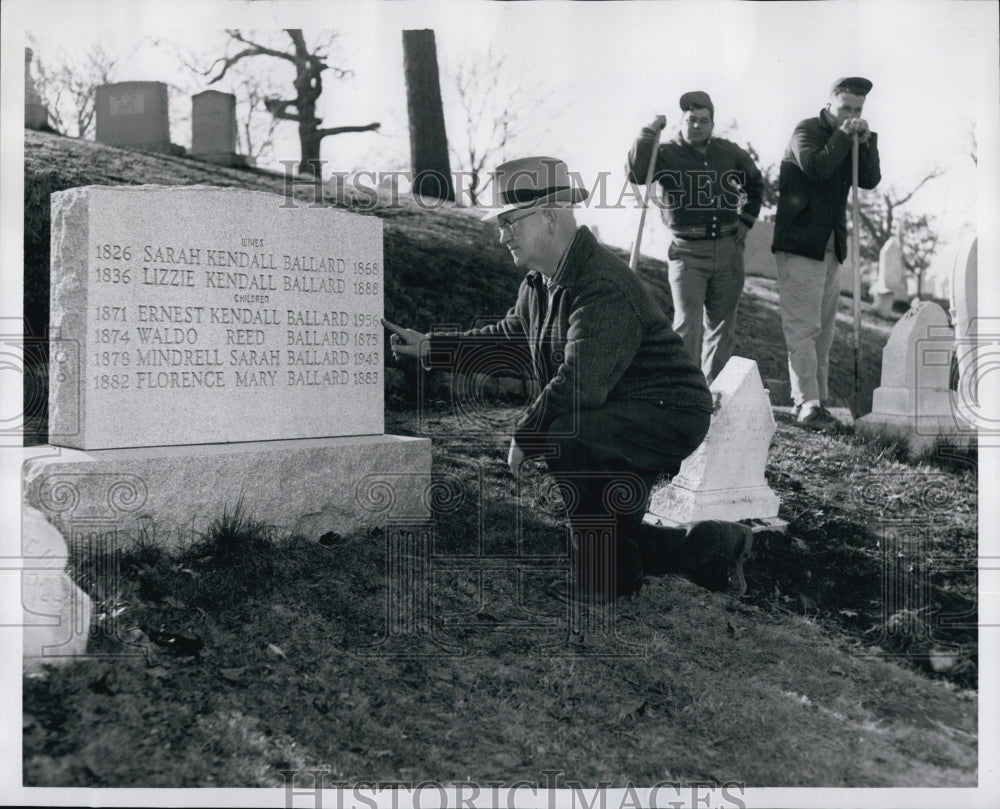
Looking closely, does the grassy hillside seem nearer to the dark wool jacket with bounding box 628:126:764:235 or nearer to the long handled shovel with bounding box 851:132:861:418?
the long handled shovel with bounding box 851:132:861:418

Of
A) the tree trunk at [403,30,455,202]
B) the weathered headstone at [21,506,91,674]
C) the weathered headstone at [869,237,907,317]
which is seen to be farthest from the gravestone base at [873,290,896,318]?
the weathered headstone at [21,506,91,674]

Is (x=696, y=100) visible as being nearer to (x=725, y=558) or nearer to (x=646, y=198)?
(x=646, y=198)

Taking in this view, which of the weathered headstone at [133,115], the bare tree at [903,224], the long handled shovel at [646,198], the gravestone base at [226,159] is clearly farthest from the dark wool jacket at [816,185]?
the gravestone base at [226,159]

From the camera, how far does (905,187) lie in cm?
484

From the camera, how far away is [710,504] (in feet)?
13.6

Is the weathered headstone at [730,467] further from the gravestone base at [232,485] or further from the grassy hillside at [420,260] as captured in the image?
the grassy hillside at [420,260]

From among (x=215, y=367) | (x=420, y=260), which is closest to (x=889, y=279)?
→ (x=420, y=260)

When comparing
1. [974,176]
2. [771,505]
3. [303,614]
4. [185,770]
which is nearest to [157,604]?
[303,614]

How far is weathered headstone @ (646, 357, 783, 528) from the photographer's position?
162 inches

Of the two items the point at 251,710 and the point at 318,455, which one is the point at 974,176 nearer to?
the point at 318,455

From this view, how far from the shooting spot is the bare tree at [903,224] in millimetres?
5062

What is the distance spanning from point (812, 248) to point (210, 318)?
3.51 meters

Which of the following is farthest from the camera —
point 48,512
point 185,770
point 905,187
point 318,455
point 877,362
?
point 877,362

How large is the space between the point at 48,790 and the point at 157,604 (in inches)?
27.9
